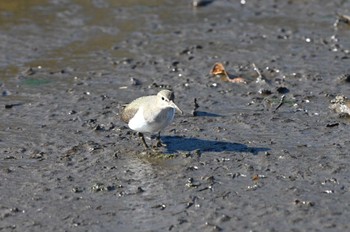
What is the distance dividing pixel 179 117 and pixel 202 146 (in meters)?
1.02

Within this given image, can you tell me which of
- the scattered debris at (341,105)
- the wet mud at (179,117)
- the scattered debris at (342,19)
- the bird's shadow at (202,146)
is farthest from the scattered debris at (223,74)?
the scattered debris at (342,19)

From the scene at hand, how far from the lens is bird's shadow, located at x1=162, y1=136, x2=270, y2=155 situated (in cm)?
957

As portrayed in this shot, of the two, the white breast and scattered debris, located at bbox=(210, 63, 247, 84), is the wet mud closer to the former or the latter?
scattered debris, located at bbox=(210, 63, 247, 84)

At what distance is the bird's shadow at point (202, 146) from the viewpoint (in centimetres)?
957

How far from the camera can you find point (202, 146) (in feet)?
31.9

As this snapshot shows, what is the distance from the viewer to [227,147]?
965cm

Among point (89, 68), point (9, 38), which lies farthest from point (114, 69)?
point (9, 38)

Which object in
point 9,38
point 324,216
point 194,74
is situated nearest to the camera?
point 324,216

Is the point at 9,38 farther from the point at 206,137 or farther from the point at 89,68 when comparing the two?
the point at 206,137

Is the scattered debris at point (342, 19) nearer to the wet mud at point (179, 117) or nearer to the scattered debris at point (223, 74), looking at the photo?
the wet mud at point (179, 117)

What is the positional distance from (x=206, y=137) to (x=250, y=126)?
1.94ft

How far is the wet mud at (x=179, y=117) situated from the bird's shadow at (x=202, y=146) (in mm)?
21

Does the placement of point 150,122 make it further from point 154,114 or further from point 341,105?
point 341,105

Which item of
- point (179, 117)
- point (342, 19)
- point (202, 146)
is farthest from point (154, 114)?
point (342, 19)
